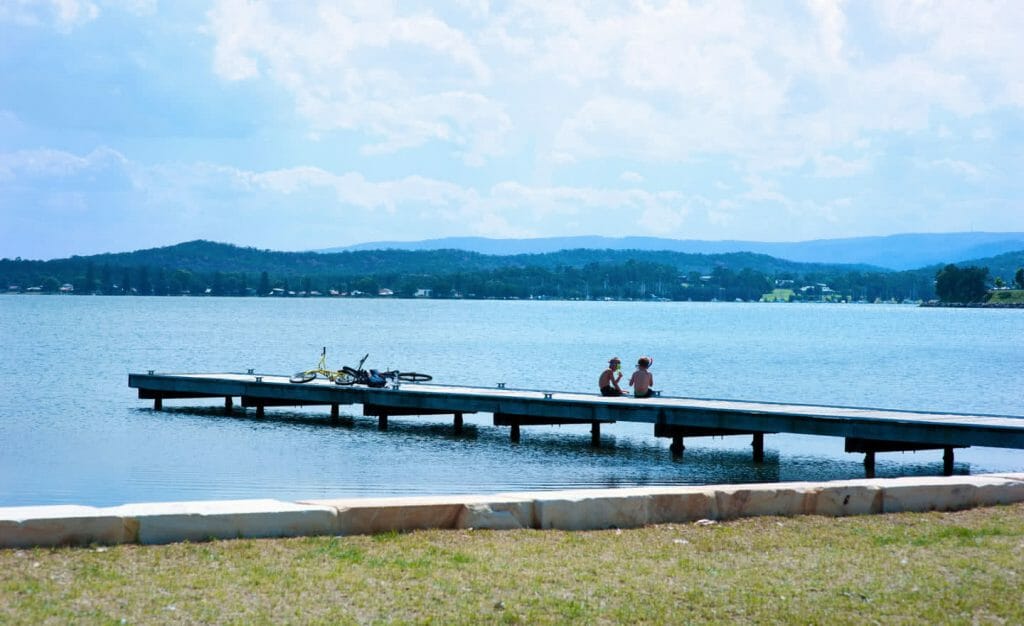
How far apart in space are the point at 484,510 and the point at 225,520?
232 centimetres

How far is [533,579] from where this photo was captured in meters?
8.97

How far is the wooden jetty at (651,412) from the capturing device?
23.1 metres

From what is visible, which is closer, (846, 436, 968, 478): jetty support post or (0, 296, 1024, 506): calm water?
(0, 296, 1024, 506): calm water

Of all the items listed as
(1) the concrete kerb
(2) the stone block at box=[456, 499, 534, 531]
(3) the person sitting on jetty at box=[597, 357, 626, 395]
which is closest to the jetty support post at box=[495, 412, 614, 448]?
(3) the person sitting on jetty at box=[597, 357, 626, 395]

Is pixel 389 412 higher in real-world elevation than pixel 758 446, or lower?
higher

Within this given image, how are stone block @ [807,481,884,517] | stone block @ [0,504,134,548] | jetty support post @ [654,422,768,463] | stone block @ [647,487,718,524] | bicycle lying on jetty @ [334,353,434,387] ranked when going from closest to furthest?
stone block @ [0,504,134,548], stone block @ [647,487,718,524], stone block @ [807,481,884,517], jetty support post @ [654,422,768,463], bicycle lying on jetty @ [334,353,434,387]

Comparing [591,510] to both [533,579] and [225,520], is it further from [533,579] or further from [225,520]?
[225,520]

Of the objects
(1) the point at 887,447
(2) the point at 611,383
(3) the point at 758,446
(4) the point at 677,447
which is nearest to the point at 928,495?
(1) the point at 887,447

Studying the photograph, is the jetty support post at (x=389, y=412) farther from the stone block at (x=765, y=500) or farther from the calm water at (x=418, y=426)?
the stone block at (x=765, y=500)

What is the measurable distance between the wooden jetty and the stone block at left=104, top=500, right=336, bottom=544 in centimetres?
1544

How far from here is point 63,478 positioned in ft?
Result: 74.7

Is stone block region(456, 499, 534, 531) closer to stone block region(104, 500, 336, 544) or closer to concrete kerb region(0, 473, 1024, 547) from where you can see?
concrete kerb region(0, 473, 1024, 547)

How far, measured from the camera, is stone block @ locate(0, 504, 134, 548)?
9.30 metres

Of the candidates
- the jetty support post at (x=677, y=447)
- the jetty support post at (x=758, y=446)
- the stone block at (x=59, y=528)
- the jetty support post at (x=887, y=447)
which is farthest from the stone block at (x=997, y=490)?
the jetty support post at (x=677, y=447)
